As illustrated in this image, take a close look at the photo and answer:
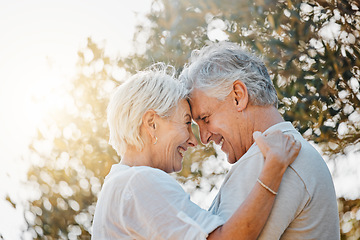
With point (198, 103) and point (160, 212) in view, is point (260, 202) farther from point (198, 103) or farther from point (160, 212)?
point (198, 103)

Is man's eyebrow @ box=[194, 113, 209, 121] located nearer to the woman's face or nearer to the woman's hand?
the woman's face

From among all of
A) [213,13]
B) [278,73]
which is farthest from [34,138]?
[278,73]

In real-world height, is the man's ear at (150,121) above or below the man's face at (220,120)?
above

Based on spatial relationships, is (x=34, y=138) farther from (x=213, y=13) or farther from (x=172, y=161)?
(x=172, y=161)

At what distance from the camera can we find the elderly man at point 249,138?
252 centimetres

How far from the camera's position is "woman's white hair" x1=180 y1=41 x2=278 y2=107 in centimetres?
301

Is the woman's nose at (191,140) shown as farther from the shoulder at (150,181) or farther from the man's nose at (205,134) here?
the shoulder at (150,181)

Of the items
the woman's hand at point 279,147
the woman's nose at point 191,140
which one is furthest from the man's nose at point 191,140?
the woman's hand at point 279,147

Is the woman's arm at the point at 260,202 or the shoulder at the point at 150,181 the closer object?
the woman's arm at the point at 260,202

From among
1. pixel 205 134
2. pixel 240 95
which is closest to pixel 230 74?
pixel 240 95

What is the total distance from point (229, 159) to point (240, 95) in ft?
1.47

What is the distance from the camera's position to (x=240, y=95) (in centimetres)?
303

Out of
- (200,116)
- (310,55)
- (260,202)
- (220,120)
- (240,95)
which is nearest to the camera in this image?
(260,202)

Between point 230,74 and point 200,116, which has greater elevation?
point 230,74
